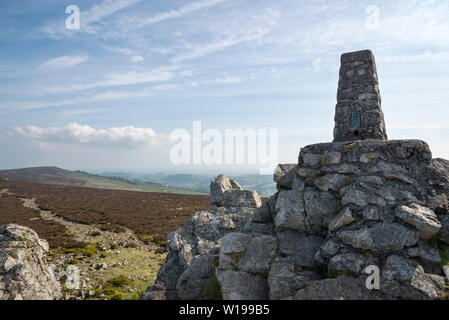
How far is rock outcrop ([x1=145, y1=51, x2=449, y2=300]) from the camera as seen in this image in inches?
231

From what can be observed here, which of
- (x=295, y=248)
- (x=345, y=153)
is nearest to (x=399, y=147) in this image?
(x=345, y=153)

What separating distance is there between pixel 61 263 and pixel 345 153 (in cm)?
2298

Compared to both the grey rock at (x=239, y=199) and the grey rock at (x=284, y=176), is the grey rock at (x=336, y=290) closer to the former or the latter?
the grey rock at (x=284, y=176)

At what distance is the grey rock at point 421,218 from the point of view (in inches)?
245

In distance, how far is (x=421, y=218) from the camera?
6312 mm

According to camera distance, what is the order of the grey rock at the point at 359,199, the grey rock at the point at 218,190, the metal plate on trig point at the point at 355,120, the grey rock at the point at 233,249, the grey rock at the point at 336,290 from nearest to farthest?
1. the grey rock at the point at 336,290
2. the grey rock at the point at 359,199
3. the grey rock at the point at 233,249
4. the metal plate on trig point at the point at 355,120
5. the grey rock at the point at 218,190

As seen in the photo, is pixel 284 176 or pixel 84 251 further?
pixel 84 251

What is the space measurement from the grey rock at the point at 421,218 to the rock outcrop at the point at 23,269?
13.1m

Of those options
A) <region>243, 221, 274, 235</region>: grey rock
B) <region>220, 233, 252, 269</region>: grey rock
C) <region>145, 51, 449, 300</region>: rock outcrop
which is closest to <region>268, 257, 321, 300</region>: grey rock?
<region>145, 51, 449, 300</region>: rock outcrop

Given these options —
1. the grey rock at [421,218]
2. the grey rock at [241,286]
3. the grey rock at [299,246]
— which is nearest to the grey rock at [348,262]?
the grey rock at [299,246]

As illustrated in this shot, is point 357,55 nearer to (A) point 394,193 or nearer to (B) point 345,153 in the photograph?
(B) point 345,153

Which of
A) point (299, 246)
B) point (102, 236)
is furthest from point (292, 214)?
point (102, 236)

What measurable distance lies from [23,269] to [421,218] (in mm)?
14027

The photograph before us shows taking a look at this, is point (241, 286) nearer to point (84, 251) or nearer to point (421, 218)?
point (421, 218)
